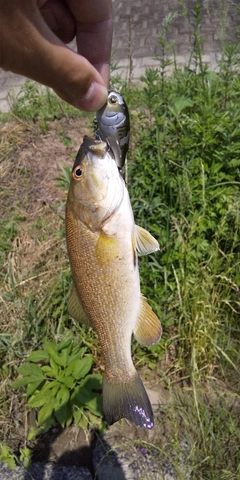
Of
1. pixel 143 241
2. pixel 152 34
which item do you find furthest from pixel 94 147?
pixel 152 34

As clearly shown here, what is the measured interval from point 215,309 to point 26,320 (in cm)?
104

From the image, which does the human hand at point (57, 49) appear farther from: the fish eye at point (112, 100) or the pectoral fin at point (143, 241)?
the pectoral fin at point (143, 241)

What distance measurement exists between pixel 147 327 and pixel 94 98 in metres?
0.76

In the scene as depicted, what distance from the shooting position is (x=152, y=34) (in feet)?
20.2

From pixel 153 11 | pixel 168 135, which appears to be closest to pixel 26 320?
pixel 168 135

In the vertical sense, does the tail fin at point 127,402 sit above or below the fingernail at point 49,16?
below

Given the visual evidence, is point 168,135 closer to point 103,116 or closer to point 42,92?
point 103,116

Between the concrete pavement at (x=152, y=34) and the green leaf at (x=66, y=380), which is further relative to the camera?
the concrete pavement at (x=152, y=34)

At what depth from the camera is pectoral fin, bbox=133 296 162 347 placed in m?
1.59

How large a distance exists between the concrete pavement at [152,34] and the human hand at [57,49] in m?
3.30

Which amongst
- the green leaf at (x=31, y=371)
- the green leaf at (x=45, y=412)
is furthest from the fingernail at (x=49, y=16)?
the green leaf at (x=45, y=412)

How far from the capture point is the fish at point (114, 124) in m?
1.55

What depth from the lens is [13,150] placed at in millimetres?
4031

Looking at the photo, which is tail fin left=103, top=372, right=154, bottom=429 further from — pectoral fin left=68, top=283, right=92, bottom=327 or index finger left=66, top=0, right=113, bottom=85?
index finger left=66, top=0, right=113, bottom=85
